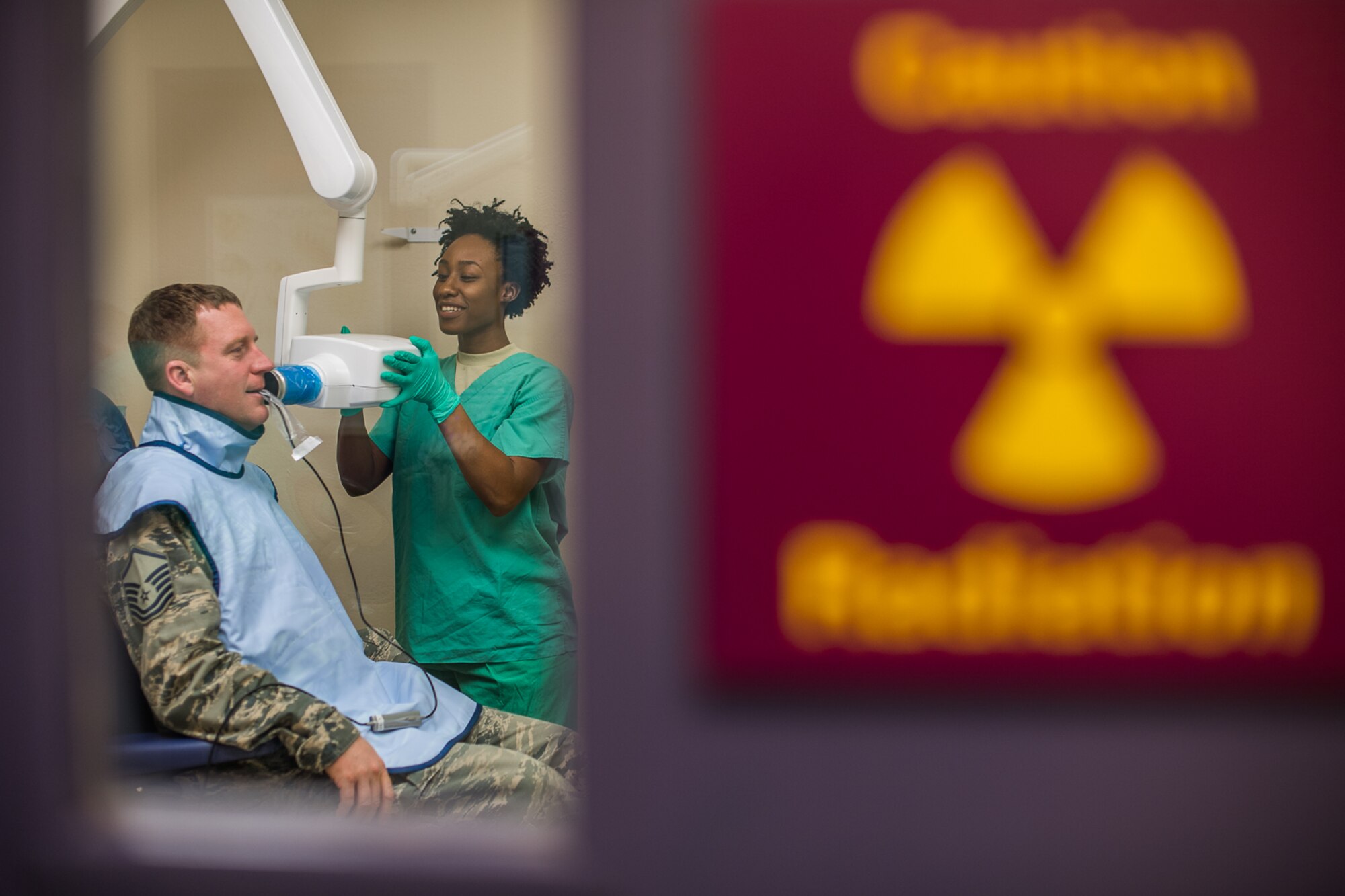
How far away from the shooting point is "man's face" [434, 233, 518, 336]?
1.79 metres

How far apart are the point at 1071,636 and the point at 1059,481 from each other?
149 mm

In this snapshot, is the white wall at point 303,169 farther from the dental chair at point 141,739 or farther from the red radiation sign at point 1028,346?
the red radiation sign at point 1028,346

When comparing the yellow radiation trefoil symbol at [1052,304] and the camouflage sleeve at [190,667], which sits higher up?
the yellow radiation trefoil symbol at [1052,304]

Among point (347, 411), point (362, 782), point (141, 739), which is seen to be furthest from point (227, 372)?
point (362, 782)

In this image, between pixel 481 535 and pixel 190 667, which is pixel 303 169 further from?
pixel 190 667

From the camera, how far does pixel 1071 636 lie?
2.88 feet

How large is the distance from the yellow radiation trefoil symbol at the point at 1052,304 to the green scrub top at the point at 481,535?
2.75 ft

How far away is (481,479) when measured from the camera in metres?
1.72

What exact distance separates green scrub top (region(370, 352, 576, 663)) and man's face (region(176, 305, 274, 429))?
264mm

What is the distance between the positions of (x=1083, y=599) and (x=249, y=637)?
123 cm

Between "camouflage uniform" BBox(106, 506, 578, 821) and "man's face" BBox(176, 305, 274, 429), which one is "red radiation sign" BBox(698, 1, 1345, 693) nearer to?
"camouflage uniform" BBox(106, 506, 578, 821)

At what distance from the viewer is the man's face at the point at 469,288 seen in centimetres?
179

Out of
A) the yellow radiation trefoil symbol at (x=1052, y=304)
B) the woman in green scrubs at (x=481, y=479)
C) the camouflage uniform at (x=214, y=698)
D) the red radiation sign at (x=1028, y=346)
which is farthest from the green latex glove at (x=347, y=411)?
the yellow radiation trefoil symbol at (x=1052, y=304)

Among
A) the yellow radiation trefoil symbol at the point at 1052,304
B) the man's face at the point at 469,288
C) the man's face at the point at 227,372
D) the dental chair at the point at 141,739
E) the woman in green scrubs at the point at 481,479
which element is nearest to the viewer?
the yellow radiation trefoil symbol at the point at 1052,304
